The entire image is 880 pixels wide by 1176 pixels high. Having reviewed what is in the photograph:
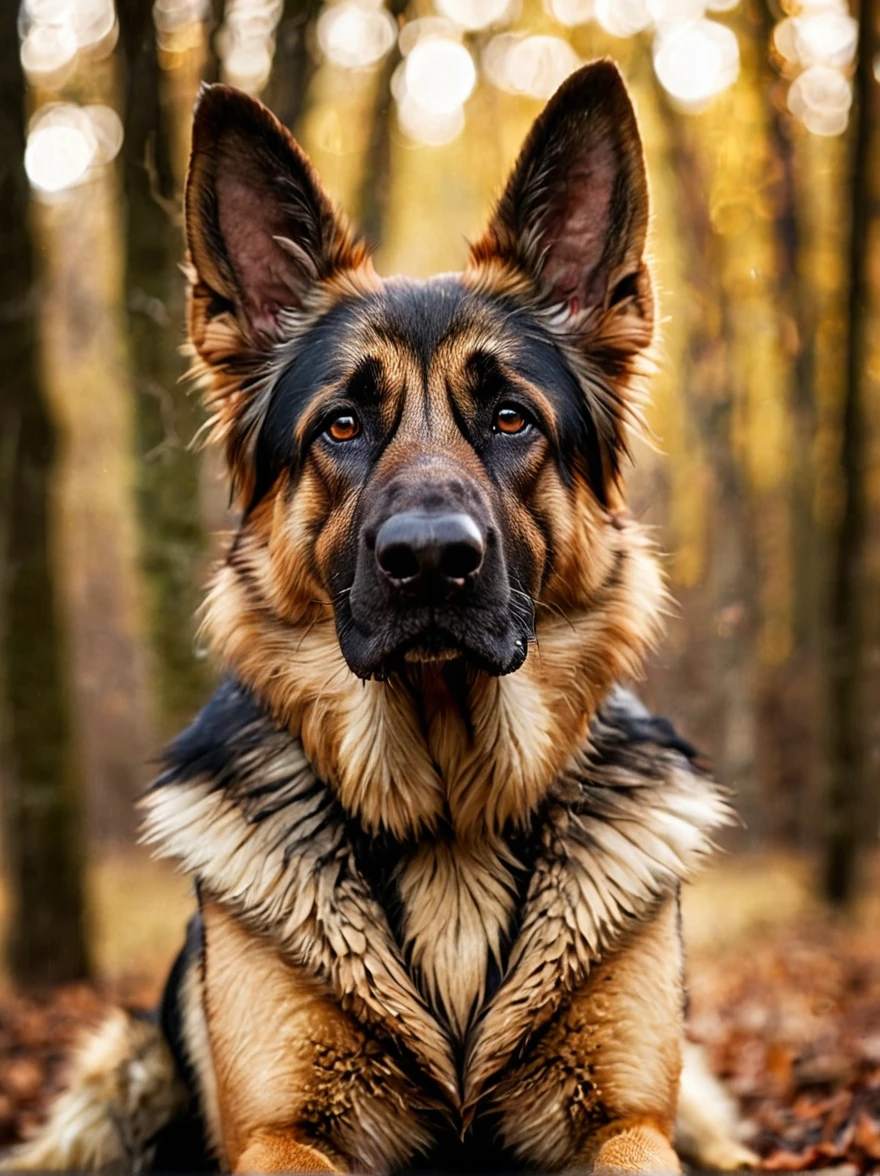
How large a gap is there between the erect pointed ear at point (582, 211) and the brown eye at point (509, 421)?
49 cm

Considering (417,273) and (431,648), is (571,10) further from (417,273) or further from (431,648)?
(431,648)

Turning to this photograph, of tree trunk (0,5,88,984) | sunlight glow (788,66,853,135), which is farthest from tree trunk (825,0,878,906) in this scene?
A: tree trunk (0,5,88,984)

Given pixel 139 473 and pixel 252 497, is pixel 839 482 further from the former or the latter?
pixel 252 497

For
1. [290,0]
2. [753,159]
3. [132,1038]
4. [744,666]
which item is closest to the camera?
[132,1038]

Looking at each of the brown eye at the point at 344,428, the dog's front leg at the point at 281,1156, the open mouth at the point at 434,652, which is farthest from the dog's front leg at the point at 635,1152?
the brown eye at the point at 344,428

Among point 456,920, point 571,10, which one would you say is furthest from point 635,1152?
point 571,10

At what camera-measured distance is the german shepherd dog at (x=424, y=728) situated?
11.2 ft

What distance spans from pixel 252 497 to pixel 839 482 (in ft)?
25.2

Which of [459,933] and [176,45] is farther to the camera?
[176,45]

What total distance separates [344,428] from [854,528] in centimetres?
762

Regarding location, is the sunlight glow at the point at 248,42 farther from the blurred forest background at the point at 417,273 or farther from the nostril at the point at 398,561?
the nostril at the point at 398,561

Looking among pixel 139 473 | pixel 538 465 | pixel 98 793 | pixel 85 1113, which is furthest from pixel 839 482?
pixel 98 793

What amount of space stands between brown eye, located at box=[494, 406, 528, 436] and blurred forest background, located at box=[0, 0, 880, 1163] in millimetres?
882

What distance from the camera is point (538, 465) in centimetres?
375
